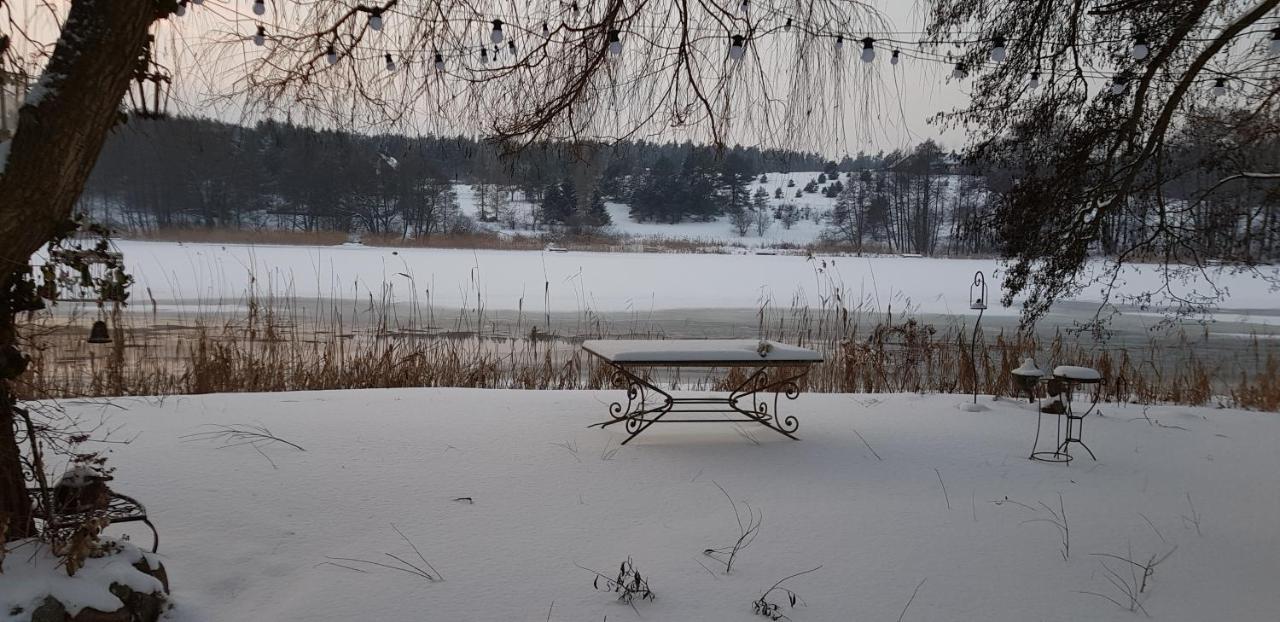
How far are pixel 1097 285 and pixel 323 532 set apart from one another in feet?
50.2

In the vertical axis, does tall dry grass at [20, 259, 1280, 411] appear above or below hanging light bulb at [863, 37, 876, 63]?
below

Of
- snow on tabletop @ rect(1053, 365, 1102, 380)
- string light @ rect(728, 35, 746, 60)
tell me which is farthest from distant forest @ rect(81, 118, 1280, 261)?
snow on tabletop @ rect(1053, 365, 1102, 380)

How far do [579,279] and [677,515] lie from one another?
36.3 feet

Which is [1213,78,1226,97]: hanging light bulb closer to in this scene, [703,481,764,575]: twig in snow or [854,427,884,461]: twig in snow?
[854,427,884,461]: twig in snow

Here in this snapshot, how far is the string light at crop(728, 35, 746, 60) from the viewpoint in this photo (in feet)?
8.04

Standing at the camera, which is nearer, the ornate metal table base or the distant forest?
the distant forest

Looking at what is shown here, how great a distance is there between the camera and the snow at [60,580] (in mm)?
1406

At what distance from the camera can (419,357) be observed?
16.2 ft

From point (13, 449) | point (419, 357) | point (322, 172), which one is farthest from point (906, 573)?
point (322, 172)

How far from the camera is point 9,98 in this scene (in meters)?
1.75

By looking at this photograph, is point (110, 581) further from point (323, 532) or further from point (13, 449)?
point (323, 532)

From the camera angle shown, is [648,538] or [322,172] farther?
[322,172]

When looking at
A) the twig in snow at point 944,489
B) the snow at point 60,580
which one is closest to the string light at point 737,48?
the twig in snow at point 944,489

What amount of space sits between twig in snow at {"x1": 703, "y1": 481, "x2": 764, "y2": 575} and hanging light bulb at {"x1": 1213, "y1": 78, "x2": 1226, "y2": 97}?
9.34ft
